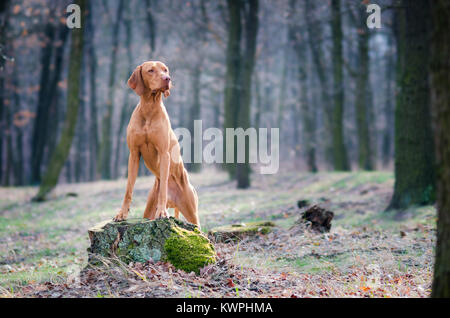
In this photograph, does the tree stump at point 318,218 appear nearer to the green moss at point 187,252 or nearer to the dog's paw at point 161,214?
the green moss at point 187,252

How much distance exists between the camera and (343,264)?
5297mm

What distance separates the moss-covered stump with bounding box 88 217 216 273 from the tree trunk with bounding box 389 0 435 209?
6176 mm

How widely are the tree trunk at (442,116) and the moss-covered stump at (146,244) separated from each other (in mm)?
2426

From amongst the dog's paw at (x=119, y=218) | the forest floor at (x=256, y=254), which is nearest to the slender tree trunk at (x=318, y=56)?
the forest floor at (x=256, y=254)

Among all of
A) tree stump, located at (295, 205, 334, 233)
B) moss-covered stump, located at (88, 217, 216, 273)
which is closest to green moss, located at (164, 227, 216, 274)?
moss-covered stump, located at (88, 217, 216, 273)

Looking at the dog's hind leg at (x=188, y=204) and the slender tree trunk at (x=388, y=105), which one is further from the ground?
the slender tree trunk at (x=388, y=105)

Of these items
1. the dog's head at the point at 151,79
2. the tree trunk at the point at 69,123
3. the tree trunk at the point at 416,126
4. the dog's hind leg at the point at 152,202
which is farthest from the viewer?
the tree trunk at the point at 69,123

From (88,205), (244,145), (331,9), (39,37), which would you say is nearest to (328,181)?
(244,145)

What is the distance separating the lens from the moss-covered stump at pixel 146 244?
4469 mm

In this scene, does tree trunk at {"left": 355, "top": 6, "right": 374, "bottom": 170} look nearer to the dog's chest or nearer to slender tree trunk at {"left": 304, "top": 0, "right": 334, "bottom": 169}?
slender tree trunk at {"left": 304, "top": 0, "right": 334, "bottom": 169}

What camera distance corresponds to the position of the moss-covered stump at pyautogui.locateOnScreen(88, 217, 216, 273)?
4469 millimetres
